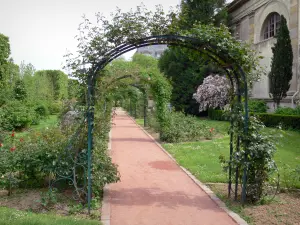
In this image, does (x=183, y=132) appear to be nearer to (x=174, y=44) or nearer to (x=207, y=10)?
(x=174, y=44)

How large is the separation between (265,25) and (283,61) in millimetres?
6309

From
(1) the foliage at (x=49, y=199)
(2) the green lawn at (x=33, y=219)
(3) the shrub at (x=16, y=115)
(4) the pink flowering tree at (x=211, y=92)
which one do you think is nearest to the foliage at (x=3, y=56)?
(3) the shrub at (x=16, y=115)

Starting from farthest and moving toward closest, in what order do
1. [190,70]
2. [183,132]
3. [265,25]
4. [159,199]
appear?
[190,70] → [265,25] → [183,132] → [159,199]

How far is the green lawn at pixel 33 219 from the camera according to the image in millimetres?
4195

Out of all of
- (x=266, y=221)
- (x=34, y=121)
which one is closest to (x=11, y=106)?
(x=34, y=121)

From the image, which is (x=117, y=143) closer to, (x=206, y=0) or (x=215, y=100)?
(x=215, y=100)

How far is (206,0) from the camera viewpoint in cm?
2770

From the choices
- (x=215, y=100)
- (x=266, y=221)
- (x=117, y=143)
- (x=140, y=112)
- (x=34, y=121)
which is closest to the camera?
(x=266, y=221)

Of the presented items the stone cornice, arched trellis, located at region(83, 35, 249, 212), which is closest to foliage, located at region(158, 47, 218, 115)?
the stone cornice

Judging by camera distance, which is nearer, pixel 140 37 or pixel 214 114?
pixel 140 37

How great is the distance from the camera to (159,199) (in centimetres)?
603

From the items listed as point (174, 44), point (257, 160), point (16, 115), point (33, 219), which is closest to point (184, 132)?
point (16, 115)

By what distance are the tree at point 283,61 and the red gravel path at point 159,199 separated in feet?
41.0

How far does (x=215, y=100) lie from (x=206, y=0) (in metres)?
8.80
